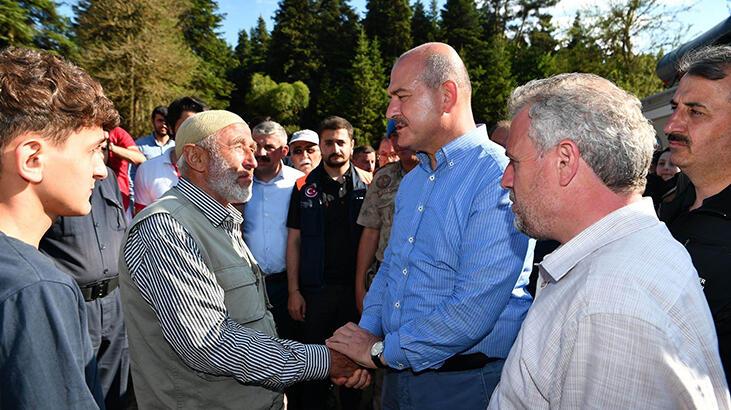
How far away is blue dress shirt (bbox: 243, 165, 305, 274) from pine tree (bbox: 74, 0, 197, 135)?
31339 mm

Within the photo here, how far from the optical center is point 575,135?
5.03ft

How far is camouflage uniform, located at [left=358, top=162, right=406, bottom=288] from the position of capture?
4.29m

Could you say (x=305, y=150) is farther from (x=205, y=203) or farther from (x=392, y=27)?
(x=392, y=27)

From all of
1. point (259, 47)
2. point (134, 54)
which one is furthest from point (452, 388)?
point (259, 47)

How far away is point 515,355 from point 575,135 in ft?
2.29

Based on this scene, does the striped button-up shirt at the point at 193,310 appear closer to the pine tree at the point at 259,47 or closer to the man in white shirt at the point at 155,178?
the man in white shirt at the point at 155,178

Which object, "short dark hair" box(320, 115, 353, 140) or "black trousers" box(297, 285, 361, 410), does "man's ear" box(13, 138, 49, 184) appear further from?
"short dark hair" box(320, 115, 353, 140)

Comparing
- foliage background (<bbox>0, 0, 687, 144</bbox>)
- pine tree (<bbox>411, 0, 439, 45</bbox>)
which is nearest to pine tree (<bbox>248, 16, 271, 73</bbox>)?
foliage background (<bbox>0, 0, 687, 144</bbox>)

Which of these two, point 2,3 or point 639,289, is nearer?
point 639,289

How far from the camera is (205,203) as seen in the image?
247cm

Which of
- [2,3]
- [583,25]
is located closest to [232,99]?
[583,25]

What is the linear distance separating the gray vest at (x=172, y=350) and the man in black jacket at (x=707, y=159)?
2126 mm

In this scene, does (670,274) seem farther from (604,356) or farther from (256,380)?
(256,380)

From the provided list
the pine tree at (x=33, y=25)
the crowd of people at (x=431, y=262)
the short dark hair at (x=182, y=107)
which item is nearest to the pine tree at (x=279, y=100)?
the pine tree at (x=33, y=25)
